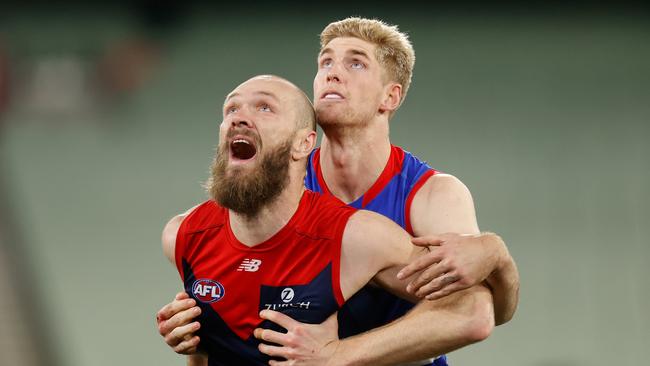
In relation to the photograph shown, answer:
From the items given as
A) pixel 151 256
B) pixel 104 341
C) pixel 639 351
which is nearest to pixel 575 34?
pixel 639 351

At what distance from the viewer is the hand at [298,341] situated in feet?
8.20

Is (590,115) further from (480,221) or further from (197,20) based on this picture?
(197,20)

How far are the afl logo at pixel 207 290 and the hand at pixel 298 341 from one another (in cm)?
17

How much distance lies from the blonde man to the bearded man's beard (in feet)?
1.08

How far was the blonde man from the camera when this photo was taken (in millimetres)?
2463

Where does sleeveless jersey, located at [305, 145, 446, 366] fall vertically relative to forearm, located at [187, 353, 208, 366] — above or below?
above

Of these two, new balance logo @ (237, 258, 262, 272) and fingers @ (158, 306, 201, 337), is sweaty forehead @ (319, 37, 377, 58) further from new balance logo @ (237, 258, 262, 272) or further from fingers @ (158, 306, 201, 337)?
fingers @ (158, 306, 201, 337)

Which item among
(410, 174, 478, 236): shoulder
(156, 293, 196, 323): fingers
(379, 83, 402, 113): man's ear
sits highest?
(379, 83, 402, 113): man's ear

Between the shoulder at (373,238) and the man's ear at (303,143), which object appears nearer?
the shoulder at (373,238)

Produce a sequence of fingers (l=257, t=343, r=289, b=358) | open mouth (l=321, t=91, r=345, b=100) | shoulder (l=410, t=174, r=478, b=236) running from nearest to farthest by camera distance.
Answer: fingers (l=257, t=343, r=289, b=358)
shoulder (l=410, t=174, r=478, b=236)
open mouth (l=321, t=91, r=345, b=100)

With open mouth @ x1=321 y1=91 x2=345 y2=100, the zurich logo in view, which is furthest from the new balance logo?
open mouth @ x1=321 y1=91 x2=345 y2=100

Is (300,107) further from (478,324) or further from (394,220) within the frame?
(478,324)

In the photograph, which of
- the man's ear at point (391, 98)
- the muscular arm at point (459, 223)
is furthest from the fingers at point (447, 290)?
the man's ear at point (391, 98)

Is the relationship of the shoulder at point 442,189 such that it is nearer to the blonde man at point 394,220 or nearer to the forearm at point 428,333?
the blonde man at point 394,220
